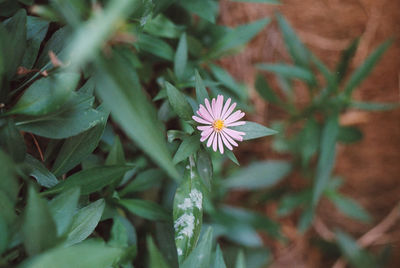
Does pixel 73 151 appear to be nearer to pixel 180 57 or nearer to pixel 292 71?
pixel 180 57

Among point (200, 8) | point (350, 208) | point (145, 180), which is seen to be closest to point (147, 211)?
point (145, 180)

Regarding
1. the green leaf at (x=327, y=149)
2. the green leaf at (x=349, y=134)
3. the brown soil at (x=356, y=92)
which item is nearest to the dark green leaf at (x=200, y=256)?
the green leaf at (x=327, y=149)

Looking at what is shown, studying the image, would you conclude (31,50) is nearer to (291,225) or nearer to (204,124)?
(204,124)

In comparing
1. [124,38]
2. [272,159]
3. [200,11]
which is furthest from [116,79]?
[272,159]

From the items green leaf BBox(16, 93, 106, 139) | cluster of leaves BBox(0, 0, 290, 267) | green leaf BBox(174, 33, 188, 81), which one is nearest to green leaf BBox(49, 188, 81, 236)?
cluster of leaves BBox(0, 0, 290, 267)

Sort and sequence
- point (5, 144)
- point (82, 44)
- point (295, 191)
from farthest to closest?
1. point (295, 191)
2. point (5, 144)
3. point (82, 44)
